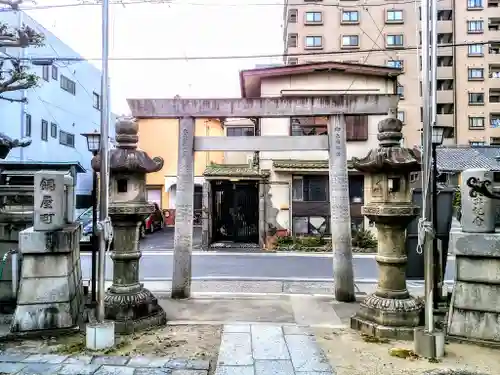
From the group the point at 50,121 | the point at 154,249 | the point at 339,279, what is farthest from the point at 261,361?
the point at 50,121

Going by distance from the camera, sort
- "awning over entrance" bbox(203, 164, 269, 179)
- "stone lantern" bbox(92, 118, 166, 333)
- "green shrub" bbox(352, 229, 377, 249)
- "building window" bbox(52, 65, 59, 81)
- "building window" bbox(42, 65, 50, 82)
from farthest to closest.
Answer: "building window" bbox(52, 65, 59, 81) < "building window" bbox(42, 65, 50, 82) < "awning over entrance" bbox(203, 164, 269, 179) < "green shrub" bbox(352, 229, 377, 249) < "stone lantern" bbox(92, 118, 166, 333)

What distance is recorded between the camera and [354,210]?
2038cm

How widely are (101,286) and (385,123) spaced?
16.8 feet

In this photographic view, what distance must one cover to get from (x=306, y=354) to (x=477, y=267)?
285 cm

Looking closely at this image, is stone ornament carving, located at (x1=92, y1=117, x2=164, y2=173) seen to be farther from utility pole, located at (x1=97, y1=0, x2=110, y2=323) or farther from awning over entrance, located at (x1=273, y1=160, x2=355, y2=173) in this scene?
awning over entrance, located at (x1=273, y1=160, x2=355, y2=173)

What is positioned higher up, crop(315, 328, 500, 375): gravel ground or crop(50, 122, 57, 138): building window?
crop(50, 122, 57, 138): building window

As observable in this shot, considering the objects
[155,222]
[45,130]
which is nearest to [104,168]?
[45,130]

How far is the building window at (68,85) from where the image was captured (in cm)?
2634

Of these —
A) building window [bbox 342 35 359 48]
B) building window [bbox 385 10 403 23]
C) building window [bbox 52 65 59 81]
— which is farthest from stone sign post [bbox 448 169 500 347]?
building window [bbox 385 10 403 23]

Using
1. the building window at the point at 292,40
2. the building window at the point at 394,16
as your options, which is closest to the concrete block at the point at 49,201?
the building window at the point at 292,40

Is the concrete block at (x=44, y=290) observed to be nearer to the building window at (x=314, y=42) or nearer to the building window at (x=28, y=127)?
the building window at (x=28, y=127)

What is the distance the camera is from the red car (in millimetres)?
26330

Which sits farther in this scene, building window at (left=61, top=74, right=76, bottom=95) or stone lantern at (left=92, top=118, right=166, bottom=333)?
building window at (left=61, top=74, right=76, bottom=95)

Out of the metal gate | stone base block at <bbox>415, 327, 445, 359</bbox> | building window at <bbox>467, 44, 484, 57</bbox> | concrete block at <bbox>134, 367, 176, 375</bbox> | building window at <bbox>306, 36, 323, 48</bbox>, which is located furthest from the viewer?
building window at <bbox>467, 44, 484, 57</bbox>
